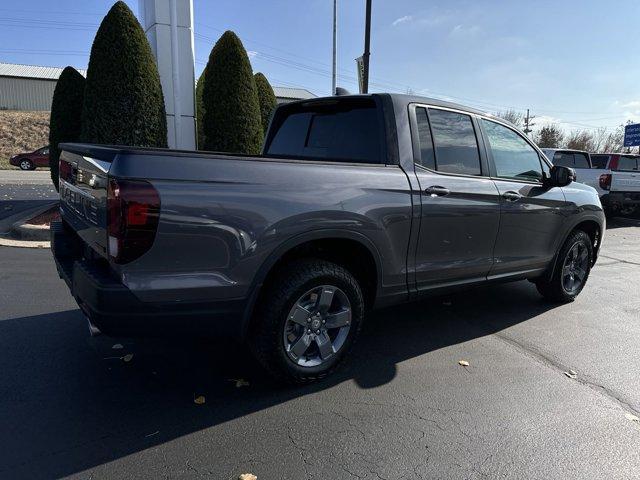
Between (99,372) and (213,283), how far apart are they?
4.32 ft

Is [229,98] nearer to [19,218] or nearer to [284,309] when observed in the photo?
[19,218]

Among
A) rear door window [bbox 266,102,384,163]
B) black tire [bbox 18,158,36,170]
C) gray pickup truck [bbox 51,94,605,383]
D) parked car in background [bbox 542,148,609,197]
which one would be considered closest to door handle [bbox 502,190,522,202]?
gray pickup truck [bbox 51,94,605,383]

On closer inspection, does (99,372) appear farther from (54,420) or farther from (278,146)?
(278,146)

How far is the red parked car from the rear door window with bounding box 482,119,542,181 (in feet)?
89.4

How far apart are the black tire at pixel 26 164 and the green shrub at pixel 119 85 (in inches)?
829

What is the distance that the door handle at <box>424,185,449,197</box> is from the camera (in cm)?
343

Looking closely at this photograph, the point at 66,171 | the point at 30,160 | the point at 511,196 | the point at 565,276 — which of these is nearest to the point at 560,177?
the point at 511,196

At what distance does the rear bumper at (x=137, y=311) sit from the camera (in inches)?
94.3

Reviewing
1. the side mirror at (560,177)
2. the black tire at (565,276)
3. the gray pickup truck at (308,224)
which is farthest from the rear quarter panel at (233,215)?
the black tire at (565,276)

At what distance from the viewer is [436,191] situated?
347 cm

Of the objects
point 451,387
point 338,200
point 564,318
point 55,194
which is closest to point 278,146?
point 338,200

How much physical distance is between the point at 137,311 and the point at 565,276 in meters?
4.45

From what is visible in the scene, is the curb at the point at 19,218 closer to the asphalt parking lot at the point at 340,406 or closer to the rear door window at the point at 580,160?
the asphalt parking lot at the point at 340,406

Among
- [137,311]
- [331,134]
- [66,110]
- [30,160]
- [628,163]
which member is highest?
[66,110]
